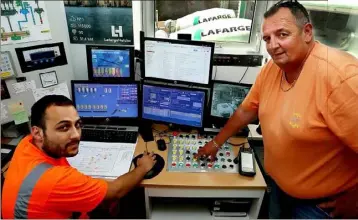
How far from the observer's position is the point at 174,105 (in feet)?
5.37

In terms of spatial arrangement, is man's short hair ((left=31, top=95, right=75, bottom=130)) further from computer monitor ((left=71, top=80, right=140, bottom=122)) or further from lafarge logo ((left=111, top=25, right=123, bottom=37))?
lafarge logo ((left=111, top=25, right=123, bottom=37))

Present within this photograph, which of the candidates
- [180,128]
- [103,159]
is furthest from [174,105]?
[103,159]

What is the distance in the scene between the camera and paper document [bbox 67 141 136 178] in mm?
1354

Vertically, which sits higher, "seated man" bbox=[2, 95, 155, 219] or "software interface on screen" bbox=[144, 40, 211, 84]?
"software interface on screen" bbox=[144, 40, 211, 84]

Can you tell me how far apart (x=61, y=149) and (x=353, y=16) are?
1244 mm

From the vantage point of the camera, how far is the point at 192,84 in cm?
162

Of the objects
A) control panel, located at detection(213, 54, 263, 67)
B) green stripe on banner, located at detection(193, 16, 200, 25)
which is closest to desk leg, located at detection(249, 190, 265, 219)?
control panel, located at detection(213, 54, 263, 67)

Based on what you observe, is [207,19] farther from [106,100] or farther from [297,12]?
[297,12]

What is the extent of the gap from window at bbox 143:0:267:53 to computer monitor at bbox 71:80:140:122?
69 centimetres

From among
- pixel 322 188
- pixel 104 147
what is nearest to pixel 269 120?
pixel 322 188

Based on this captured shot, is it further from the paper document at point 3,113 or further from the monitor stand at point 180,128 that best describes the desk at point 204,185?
the paper document at point 3,113

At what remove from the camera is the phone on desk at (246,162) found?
1361mm

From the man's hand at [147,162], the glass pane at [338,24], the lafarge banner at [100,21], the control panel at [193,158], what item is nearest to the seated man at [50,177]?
the man's hand at [147,162]

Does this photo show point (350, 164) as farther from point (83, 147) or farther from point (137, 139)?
point (83, 147)
